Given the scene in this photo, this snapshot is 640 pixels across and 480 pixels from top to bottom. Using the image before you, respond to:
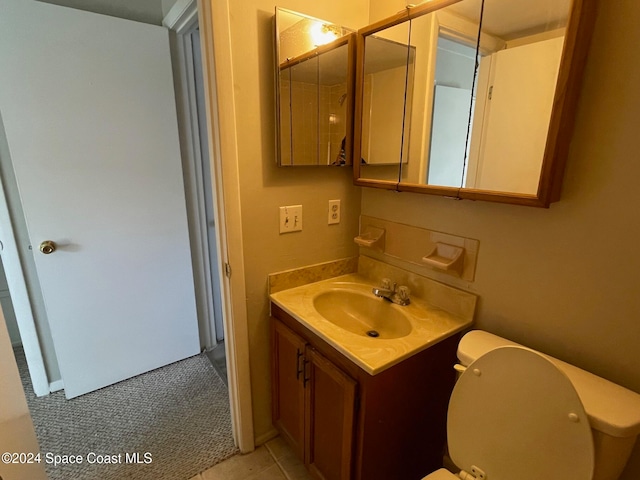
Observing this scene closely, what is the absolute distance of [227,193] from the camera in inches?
48.9

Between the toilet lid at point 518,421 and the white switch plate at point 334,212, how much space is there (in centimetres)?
86

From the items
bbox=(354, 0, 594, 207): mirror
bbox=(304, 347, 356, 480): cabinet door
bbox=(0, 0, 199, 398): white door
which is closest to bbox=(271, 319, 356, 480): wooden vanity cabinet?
bbox=(304, 347, 356, 480): cabinet door

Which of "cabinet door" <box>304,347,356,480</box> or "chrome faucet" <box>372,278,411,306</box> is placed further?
"chrome faucet" <box>372,278,411,306</box>

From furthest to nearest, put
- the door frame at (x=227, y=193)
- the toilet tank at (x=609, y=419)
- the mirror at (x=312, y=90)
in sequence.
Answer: the mirror at (x=312, y=90) → the door frame at (x=227, y=193) → the toilet tank at (x=609, y=419)

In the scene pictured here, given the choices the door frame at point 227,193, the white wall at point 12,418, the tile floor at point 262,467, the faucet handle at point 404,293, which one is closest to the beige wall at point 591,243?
the faucet handle at point 404,293

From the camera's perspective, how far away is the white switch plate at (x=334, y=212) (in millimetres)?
1538

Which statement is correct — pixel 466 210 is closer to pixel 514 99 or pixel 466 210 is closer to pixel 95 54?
pixel 514 99

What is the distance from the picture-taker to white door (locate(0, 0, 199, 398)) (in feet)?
5.05

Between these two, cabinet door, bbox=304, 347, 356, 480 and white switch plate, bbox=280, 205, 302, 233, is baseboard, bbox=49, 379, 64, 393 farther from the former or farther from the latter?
white switch plate, bbox=280, 205, 302, 233

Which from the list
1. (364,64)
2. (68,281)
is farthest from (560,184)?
(68,281)

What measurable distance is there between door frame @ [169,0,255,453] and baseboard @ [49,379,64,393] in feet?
4.04

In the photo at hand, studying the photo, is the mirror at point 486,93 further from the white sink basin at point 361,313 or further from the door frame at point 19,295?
the door frame at point 19,295

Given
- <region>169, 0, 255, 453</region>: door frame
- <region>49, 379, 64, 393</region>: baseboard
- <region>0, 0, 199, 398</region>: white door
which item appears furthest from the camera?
<region>49, 379, 64, 393</region>: baseboard

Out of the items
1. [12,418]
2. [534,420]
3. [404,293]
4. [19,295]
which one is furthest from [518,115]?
[19,295]
